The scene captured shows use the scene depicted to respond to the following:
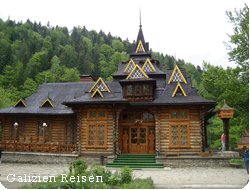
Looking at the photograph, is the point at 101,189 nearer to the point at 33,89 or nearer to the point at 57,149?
the point at 57,149

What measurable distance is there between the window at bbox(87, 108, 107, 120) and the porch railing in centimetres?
281

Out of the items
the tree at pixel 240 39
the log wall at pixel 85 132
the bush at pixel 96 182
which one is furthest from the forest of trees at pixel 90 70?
the bush at pixel 96 182

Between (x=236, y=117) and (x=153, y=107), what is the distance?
25.7ft

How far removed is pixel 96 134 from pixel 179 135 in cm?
679

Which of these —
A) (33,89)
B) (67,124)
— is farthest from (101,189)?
(33,89)

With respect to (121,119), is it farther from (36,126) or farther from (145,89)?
(36,126)

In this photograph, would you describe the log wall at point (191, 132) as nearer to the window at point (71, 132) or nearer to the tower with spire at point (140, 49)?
the window at point (71, 132)

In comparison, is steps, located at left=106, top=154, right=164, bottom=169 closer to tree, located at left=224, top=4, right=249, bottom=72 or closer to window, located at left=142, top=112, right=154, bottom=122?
window, located at left=142, top=112, right=154, bottom=122

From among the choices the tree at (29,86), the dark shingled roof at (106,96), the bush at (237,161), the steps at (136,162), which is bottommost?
the steps at (136,162)

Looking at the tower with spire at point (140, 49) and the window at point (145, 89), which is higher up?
the tower with spire at point (140, 49)

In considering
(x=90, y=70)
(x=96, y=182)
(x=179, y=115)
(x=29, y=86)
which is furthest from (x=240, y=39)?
(x=90, y=70)

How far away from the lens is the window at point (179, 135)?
17.7m

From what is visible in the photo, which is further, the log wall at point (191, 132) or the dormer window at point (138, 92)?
the dormer window at point (138, 92)

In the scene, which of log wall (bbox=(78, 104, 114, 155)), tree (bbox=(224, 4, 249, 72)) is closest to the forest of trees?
tree (bbox=(224, 4, 249, 72))
